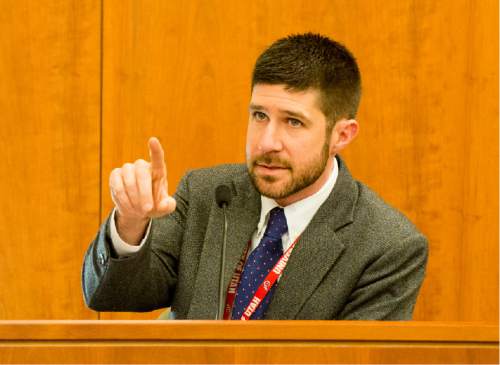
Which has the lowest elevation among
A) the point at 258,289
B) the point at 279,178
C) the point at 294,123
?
the point at 258,289

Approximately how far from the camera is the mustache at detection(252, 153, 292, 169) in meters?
1.90

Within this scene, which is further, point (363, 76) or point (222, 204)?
point (363, 76)

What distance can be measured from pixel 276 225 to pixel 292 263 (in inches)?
4.3

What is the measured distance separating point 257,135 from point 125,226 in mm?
366

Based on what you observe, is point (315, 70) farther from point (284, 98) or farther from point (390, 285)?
point (390, 285)

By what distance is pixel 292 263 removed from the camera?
1.86 m

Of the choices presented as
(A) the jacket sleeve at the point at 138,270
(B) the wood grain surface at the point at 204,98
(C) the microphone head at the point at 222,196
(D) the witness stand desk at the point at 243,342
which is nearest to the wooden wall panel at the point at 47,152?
(B) the wood grain surface at the point at 204,98

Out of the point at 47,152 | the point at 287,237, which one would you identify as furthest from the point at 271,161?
the point at 47,152

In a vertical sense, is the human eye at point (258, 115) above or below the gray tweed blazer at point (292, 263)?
above

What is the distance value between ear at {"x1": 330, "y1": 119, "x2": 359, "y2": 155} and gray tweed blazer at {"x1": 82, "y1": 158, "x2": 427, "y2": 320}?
0.17 ft

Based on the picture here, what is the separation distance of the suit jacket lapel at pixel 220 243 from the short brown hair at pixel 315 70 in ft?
0.83

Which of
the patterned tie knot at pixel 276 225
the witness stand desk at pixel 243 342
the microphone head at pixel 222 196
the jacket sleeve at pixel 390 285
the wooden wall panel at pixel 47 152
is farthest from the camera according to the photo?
the wooden wall panel at pixel 47 152

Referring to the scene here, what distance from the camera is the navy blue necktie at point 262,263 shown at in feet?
6.05

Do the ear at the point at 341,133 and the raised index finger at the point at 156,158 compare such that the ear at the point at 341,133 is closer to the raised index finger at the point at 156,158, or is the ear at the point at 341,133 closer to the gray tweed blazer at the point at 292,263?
the gray tweed blazer at the point at 292,263
